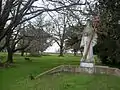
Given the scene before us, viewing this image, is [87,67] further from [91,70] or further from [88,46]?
[88,46]

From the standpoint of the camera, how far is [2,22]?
18.9 m

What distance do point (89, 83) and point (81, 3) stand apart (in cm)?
595

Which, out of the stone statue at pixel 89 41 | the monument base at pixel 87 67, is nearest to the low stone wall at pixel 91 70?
the monument base at pixel 87 67

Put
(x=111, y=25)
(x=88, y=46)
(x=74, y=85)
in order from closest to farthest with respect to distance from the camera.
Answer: (x=74, y=85) < (x=88, y=46) < (x=111, y=25)

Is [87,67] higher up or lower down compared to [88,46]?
lower down

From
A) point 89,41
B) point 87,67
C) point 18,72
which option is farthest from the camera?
point 18,72

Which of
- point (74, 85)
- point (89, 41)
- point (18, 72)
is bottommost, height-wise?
point (74, 85)

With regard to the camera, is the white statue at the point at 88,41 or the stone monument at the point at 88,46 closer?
the stone monument at the point at 88,46

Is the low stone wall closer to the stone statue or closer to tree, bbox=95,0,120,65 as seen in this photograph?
the stone statue

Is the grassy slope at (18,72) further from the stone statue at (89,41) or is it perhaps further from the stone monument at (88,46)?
the stone statue at (89,41)

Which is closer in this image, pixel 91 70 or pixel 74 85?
pixel 74 85

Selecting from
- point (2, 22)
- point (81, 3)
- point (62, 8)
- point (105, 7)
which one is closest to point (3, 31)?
point (2, 22)

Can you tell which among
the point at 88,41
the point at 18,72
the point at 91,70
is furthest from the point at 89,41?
the point at 18,72

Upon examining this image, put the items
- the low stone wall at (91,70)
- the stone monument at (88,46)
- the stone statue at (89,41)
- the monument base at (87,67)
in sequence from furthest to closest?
the stone statue at (89,41), the stone monument at (88,46), the monument base at (87,67), the low stone wall at (91,70)
